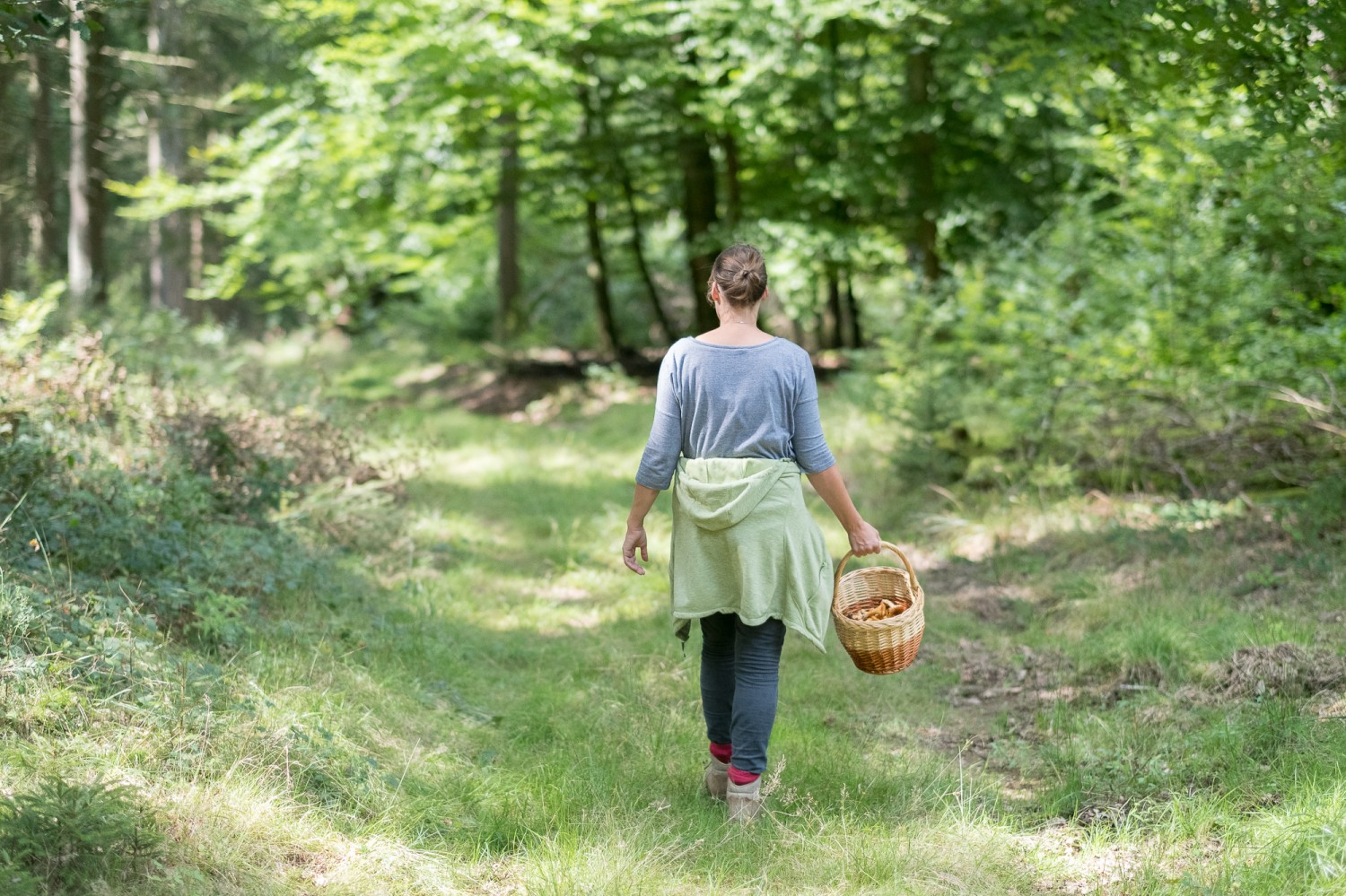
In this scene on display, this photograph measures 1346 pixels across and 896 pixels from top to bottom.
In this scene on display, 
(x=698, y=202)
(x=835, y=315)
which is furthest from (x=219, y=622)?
(x=835, y=315)

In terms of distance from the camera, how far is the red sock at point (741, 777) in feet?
12.8

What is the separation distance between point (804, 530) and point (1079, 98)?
232 inches

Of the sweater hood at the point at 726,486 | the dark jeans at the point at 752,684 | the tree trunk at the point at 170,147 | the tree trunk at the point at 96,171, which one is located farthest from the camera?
the tree trunk at the point at 170,147

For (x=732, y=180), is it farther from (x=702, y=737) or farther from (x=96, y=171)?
(x=702, y=737)

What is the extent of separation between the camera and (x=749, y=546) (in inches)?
151

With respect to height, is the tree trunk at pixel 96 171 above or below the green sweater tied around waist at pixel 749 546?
above

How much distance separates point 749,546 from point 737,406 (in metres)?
0.50

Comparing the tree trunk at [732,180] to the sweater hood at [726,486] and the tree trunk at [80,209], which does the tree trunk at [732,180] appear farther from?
the sweater hood at [726,486]

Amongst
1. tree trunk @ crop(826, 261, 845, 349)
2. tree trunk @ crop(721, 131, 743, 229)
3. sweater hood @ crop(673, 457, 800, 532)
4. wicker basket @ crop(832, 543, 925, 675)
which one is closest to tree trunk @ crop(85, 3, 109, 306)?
tree trunk @ crop(721, 131, 743, 229)

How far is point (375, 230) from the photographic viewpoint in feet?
48.6

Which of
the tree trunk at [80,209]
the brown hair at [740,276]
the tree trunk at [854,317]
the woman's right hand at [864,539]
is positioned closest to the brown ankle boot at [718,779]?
the woman's right hand at [864,539]

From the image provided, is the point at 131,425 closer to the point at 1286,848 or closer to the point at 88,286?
the point at 1286,848

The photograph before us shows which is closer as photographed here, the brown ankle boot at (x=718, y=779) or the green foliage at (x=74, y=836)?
the green foliage at (x=74, y=836)

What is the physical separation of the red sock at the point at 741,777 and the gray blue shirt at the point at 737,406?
1072 millimetres
